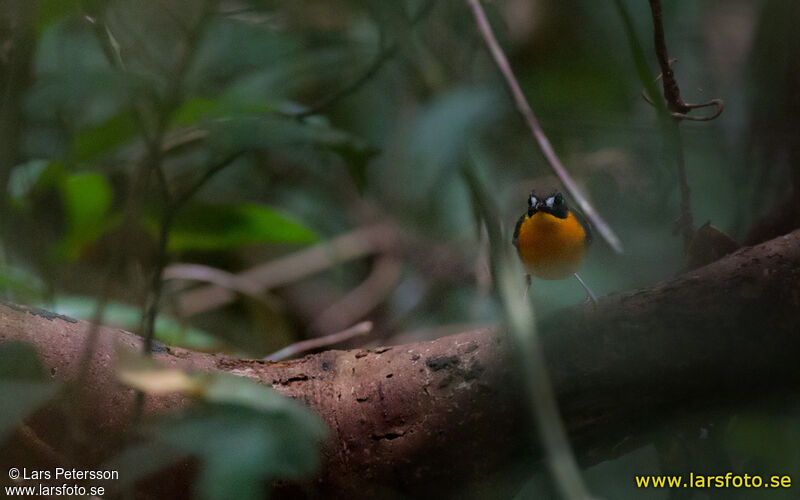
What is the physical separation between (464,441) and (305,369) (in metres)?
0.34

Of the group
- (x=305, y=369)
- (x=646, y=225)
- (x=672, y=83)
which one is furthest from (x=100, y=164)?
(x=646, y=225)

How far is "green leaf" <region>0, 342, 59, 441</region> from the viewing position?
23.0 inches

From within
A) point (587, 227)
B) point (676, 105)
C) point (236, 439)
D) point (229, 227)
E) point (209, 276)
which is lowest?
point (236, 439)

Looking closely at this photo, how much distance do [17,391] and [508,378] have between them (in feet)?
2.29

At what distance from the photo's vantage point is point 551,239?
180 centimetres

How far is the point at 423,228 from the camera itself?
3037 mm

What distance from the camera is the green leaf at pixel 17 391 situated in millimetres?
585

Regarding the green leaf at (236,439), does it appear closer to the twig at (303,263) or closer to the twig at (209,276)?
the twig at (209,276)

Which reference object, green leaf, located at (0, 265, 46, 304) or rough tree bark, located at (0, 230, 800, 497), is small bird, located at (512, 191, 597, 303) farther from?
green leaf, located at (0, 265, 46, 304)

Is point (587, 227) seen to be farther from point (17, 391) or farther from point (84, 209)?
point (17, 391)

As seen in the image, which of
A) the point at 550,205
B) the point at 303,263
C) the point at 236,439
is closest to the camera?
the point at 236,439

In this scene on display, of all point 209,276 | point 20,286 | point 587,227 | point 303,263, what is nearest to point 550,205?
point 587,227

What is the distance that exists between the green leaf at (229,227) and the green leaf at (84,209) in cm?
21

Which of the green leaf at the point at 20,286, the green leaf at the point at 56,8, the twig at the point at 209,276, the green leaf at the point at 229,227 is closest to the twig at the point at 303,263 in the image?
the twig at the point at 209,276
